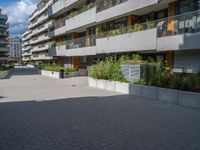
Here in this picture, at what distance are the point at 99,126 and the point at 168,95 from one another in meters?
4.83

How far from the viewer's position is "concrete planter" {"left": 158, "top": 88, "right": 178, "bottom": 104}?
1079 centimetres

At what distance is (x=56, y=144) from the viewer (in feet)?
19.8

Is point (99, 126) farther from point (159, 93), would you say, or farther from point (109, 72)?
point (109, 72)

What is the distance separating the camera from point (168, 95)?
11.1m

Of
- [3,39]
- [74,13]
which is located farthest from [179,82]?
[3,39]

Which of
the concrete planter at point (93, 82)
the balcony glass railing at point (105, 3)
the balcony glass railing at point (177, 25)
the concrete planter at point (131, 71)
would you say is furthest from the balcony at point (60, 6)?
the concrete planter at point (131, 71)

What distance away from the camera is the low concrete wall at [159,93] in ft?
32.9

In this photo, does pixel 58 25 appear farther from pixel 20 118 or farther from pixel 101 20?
pixel 20 118

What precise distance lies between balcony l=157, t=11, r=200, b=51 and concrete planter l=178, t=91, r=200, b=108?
4254 millimetres

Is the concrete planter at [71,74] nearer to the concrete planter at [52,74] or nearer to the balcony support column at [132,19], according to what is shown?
the concrete planter at [52,74]

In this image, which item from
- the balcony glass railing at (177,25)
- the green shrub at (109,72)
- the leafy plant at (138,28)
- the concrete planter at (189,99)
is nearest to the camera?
the concrete planter at (189,99)

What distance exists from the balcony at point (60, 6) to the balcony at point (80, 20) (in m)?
2.00

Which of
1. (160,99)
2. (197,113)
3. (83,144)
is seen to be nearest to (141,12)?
(160,99)

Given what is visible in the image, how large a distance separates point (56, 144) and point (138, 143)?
2094 millimetres
